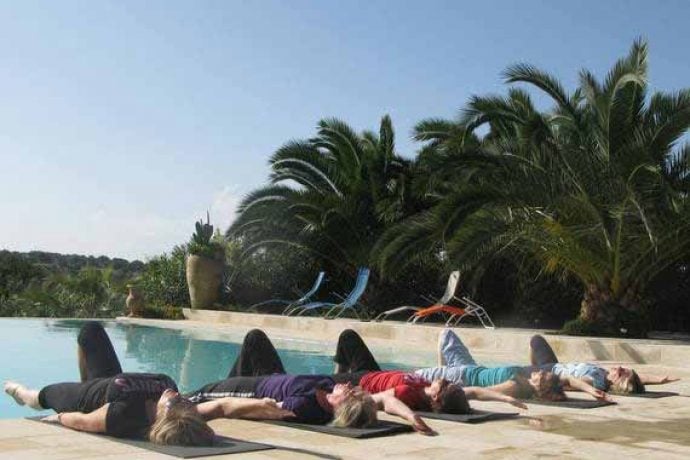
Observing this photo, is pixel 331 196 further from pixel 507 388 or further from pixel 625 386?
pixel 507 388

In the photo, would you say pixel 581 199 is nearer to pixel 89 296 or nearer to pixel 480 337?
pixel 480 337

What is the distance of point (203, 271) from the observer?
22.1 meters

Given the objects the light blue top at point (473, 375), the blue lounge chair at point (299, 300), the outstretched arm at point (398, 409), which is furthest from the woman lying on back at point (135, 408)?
the blue lounge chair at point (299, 300)

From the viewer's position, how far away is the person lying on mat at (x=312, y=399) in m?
5.38

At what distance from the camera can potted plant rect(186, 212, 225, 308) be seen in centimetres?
2214

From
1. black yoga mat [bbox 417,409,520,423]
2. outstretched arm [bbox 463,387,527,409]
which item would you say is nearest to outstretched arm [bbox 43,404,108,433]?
black yoga mat [bbox 417,409,520,423]

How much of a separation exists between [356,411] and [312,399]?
333 millimetres

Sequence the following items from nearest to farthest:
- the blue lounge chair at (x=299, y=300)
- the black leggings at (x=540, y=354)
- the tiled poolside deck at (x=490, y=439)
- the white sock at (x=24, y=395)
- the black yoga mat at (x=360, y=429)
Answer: the tiled poolside deck at (x=490, y=439), the black yoga mat at (x=360, y=429), the white sock at (x=24, y=395), the black leggings at (x=540, y=354), the blue lounge chair at (x=299, y=300)

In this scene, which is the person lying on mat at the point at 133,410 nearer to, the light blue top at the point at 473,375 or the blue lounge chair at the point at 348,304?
the light blue top at the point at 473,375

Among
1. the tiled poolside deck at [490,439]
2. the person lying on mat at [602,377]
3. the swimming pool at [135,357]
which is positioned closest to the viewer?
the tiled poolside deck at [490,439]

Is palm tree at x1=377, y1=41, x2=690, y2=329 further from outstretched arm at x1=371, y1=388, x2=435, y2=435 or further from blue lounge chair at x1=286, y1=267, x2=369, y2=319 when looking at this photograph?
outstretched arm at x1=371, y1=388, x2=435, y2=435

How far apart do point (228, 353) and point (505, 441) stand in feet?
29.7

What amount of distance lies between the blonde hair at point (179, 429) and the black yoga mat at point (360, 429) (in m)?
0.86

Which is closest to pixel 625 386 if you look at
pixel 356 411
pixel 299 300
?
pixel 356 411
